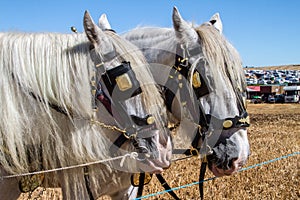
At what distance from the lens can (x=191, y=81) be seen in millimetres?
2797

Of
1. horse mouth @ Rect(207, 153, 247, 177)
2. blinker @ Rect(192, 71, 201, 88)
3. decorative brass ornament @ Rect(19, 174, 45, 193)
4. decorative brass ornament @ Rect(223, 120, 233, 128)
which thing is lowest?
horse mouth @ Rect(207, 153, 247, 177)

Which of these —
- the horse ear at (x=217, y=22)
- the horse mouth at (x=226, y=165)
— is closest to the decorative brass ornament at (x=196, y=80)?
the horse mouth at (x=226, y=165)

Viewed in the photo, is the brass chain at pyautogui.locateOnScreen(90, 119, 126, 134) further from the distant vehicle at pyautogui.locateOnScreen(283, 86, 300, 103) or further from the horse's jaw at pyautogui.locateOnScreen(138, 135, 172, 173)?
the distant vehicle at pyautogui.locateOnScreen(283, 86, 300, 103)

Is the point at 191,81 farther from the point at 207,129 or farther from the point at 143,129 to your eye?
the point at 143,129

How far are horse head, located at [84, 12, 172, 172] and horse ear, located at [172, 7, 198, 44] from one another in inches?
15.4

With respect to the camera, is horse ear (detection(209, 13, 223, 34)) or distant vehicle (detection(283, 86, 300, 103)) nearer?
horse ear (detection(209, 13, 223, 34))

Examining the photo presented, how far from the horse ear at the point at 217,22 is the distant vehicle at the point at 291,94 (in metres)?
40.8

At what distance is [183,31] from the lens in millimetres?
2830

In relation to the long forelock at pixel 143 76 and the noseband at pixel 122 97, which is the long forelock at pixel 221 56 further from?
the noseband at pixel 122 97

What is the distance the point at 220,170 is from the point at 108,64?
115cm

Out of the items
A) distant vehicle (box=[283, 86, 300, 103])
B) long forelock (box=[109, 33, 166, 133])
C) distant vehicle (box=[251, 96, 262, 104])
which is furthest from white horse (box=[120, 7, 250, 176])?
distant vehicle (box=[251, 96, 262, 104])

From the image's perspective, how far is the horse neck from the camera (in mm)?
2949

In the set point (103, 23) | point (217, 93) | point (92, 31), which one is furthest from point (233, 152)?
point (103, 23)

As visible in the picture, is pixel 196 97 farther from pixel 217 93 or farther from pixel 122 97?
pixel 122 97
